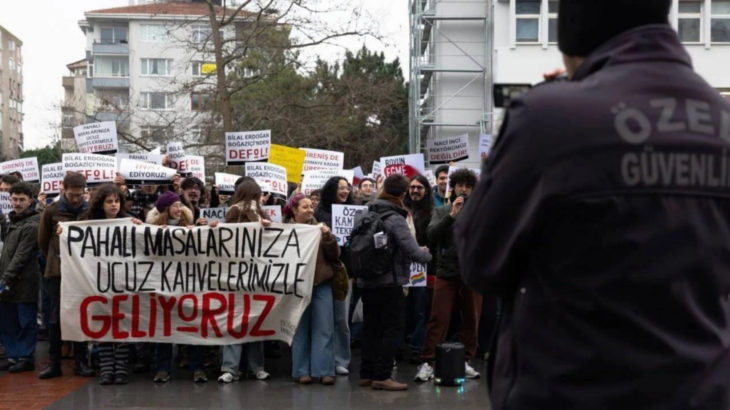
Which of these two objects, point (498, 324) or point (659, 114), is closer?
point (659, 114)

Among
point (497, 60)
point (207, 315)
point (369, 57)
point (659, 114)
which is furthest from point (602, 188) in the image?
point (369, 57)

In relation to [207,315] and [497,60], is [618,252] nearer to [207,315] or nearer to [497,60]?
[207,315]

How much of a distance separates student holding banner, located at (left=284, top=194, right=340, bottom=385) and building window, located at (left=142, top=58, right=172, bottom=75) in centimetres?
7592

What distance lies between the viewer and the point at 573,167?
2.05 m

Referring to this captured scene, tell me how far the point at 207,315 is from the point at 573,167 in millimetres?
8384

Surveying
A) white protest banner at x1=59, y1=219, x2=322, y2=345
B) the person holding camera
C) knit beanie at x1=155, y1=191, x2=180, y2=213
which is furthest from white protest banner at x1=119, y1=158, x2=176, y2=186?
the person holding camera

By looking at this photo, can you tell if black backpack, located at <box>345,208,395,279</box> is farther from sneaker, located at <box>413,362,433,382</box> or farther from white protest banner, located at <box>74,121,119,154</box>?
white protest banner, located at <box>74,121,119,154</box>

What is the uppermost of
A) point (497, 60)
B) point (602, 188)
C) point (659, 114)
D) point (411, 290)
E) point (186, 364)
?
point (497, 60)

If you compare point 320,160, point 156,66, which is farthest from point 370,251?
point 156,66

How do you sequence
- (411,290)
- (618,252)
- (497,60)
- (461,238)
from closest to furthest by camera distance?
(618,252) → (461,238) → (411,290) → (497,60)

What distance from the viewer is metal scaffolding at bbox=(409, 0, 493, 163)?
46.7 m

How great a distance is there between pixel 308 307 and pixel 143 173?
373cm

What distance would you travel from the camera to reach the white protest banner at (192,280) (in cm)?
1002

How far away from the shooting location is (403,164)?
14.6m
